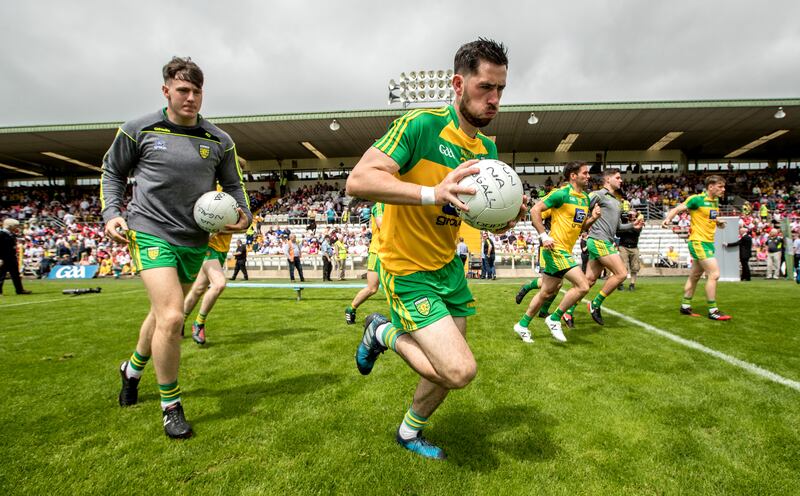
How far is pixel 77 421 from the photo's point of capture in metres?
3.20

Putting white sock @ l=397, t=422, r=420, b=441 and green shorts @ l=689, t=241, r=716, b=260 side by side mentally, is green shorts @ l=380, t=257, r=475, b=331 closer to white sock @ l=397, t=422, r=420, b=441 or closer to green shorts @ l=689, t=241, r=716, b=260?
white sock @ l=397, t=422, r=420, b=441

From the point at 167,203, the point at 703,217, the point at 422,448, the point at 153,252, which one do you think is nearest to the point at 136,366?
the point at 153,252

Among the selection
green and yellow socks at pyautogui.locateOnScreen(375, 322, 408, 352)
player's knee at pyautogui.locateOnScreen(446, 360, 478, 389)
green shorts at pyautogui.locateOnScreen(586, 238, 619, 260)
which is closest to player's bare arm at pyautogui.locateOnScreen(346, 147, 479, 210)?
player's knee at pyautogui.locateOnScreen(446, 360, 478, 389)

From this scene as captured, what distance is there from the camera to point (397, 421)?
3191mm

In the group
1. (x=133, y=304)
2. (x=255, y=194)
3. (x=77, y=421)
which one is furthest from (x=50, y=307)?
(x=255, y=194)

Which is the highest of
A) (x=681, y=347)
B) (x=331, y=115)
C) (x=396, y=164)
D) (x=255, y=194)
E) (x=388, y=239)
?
(x=331, y=115)

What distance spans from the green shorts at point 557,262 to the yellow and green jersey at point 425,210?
12.0ft

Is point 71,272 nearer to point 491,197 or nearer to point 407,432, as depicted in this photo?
point 407,432

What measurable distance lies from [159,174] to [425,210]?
214cm

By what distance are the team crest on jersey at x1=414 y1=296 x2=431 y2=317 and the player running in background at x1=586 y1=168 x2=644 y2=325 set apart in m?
5.16

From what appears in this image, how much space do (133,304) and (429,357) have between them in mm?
10088

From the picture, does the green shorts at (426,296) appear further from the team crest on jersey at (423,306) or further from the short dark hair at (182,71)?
the short dark hair at (182,71)

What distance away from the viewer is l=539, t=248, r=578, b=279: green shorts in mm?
5867

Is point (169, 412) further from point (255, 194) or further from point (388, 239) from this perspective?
point (255, 194)
